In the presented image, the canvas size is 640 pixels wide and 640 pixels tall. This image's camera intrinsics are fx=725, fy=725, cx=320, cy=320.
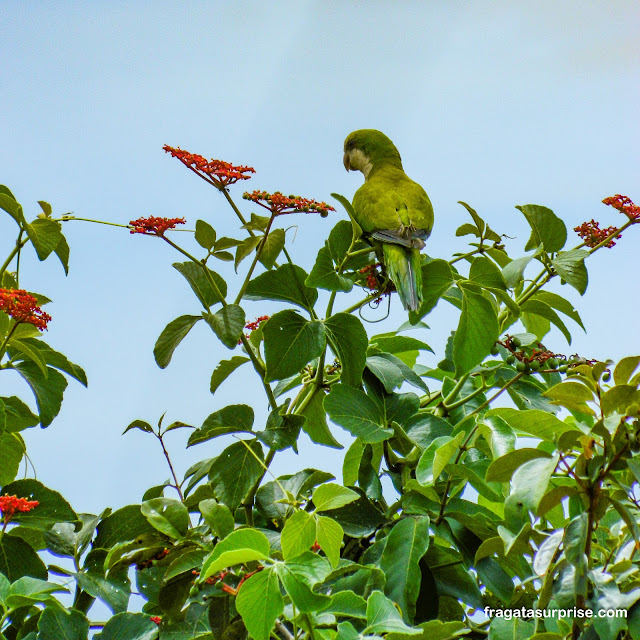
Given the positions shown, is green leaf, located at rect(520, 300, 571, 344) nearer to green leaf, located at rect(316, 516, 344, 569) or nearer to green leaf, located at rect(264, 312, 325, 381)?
green leaf, located at rect(264, 312, 325, 381)

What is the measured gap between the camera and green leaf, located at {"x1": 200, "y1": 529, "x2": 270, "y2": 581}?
835mm

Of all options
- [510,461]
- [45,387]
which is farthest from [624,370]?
[45,387]

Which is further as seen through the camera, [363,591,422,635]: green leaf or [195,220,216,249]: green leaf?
[195,220,216,249]: green leaf

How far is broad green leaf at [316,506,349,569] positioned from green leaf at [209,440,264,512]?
0.83 ft

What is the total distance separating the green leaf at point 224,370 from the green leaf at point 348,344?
23 centimetres

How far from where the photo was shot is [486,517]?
1262mm

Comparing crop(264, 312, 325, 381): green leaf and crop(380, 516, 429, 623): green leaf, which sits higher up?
crop(264, 312, 325, 381): green leaf

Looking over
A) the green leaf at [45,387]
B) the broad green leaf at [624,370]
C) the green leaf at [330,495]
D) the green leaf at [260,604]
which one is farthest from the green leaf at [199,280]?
the broad green leaf at [624,370]

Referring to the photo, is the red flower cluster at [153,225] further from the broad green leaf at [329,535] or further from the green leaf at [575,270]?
the green leaf at [575,270]

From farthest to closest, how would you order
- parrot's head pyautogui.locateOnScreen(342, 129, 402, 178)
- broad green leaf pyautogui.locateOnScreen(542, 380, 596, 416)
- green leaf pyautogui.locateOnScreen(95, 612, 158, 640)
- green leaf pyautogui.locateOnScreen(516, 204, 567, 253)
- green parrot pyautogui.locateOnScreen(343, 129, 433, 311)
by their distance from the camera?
parrot's head pyautogui.locateOnScreen(342, 129, 402, 178) < green parrot pyautogui.locateOnScreen(343, 129, 433, 311) < green leaf pyautogui.locateOnScreen(516, 204, 567, 253) < green leaf pyautogui.locateOnScreen(95, 612, 158, 640) < broad green leaf pyautogui.locateOnScreen(542, 380, 596, 416)

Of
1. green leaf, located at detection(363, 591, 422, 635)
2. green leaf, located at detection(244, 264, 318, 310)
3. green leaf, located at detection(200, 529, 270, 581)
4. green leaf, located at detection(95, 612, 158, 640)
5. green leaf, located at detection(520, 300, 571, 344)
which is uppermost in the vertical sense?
green leaf, located at detection(244, 264, 318, 310)

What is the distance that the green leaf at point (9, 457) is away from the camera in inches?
53.8

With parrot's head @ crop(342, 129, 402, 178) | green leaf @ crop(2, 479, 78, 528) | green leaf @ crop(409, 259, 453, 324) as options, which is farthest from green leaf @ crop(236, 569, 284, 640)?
parrot's head @ crop(342, 129, 402, 178)

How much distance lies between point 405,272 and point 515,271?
0.27 meters
